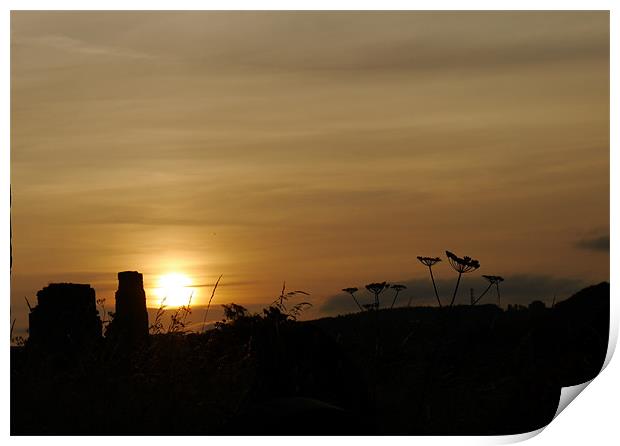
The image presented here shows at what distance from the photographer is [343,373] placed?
7883 mm

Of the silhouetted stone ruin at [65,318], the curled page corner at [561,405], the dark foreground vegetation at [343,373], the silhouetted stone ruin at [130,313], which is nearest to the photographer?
the dark foreground vegetation at [343,373]

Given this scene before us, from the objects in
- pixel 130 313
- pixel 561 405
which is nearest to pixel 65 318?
pixel 130 313

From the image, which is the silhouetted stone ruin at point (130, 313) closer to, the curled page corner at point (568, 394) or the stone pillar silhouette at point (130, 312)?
the stone pillar silhouette at point (130, 312)

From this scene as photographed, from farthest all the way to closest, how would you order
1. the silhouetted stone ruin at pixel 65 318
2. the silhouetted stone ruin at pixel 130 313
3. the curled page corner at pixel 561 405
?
the silhouetted stone ruin at pixel 65 318 < the silhouetted stone ruin at pixel 130 313 < the curled page corner at pixel 561 405

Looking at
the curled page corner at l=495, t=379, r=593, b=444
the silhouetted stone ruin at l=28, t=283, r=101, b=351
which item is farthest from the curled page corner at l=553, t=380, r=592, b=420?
the silhouetted stone ruin at l=28, t=283, r=101, b=351

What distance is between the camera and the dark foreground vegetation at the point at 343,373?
7.66m

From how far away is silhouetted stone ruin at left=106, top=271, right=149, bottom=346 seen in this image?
8.19 meters

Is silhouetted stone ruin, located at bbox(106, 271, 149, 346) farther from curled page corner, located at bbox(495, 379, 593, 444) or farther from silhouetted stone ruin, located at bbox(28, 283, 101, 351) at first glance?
curled page corner, located at bbox(495, 379, 593, 444)

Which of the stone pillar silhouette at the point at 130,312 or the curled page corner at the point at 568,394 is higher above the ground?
the stone pillar silhouette at the point at 130,312

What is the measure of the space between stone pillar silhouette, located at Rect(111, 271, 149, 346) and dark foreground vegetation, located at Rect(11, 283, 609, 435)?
8.8 inches

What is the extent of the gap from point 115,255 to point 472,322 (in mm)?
2421

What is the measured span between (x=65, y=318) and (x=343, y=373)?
208cm

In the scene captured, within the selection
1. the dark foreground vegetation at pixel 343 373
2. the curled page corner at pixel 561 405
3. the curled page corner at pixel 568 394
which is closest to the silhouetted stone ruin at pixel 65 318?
the dark foreground vegetation at pixel 343 373

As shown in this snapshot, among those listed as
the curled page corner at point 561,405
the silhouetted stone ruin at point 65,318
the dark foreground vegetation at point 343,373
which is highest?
the silhouetted stone ruin at point 65,318
